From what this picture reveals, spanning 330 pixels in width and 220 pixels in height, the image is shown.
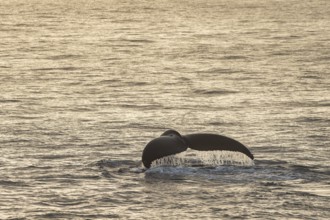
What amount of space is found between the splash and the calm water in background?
0.22 meters

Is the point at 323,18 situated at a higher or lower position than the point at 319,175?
higher

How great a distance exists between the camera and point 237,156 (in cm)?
2502

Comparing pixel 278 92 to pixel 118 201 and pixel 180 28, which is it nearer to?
pixel 118 201

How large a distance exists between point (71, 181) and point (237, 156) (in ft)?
13.0

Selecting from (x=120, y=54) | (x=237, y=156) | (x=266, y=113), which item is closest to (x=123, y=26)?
(x=120, y=54)

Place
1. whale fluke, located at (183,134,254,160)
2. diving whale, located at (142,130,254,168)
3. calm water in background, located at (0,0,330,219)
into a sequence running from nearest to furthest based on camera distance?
calm water in background, located at (0,0,330,219) → diving whale, located at (142,130,254,168) → whale fluke, located at (183,134,254,160)

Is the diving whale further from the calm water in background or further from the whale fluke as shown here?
the calm water in background

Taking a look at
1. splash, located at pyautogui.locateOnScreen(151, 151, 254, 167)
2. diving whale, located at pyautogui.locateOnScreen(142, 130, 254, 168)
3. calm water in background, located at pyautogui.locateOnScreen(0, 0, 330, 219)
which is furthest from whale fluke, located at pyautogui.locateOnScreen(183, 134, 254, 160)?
calm water in background, located at pyautogui.locateOnScreen(0, 0, 330, 219)

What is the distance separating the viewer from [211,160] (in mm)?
25641

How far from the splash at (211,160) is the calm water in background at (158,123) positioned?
22cm

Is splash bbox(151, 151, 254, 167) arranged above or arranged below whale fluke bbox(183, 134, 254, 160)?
below

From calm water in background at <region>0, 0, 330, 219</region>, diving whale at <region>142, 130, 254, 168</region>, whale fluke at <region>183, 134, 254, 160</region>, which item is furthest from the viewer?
whale fluke at <region>183, 134, 254, 160</region>

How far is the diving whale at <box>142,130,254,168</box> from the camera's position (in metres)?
23.5

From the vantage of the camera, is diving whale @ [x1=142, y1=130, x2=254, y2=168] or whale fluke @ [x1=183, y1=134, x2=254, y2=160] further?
whale fluke @ [x1=183, y1=134, x2=254, y2=160]
